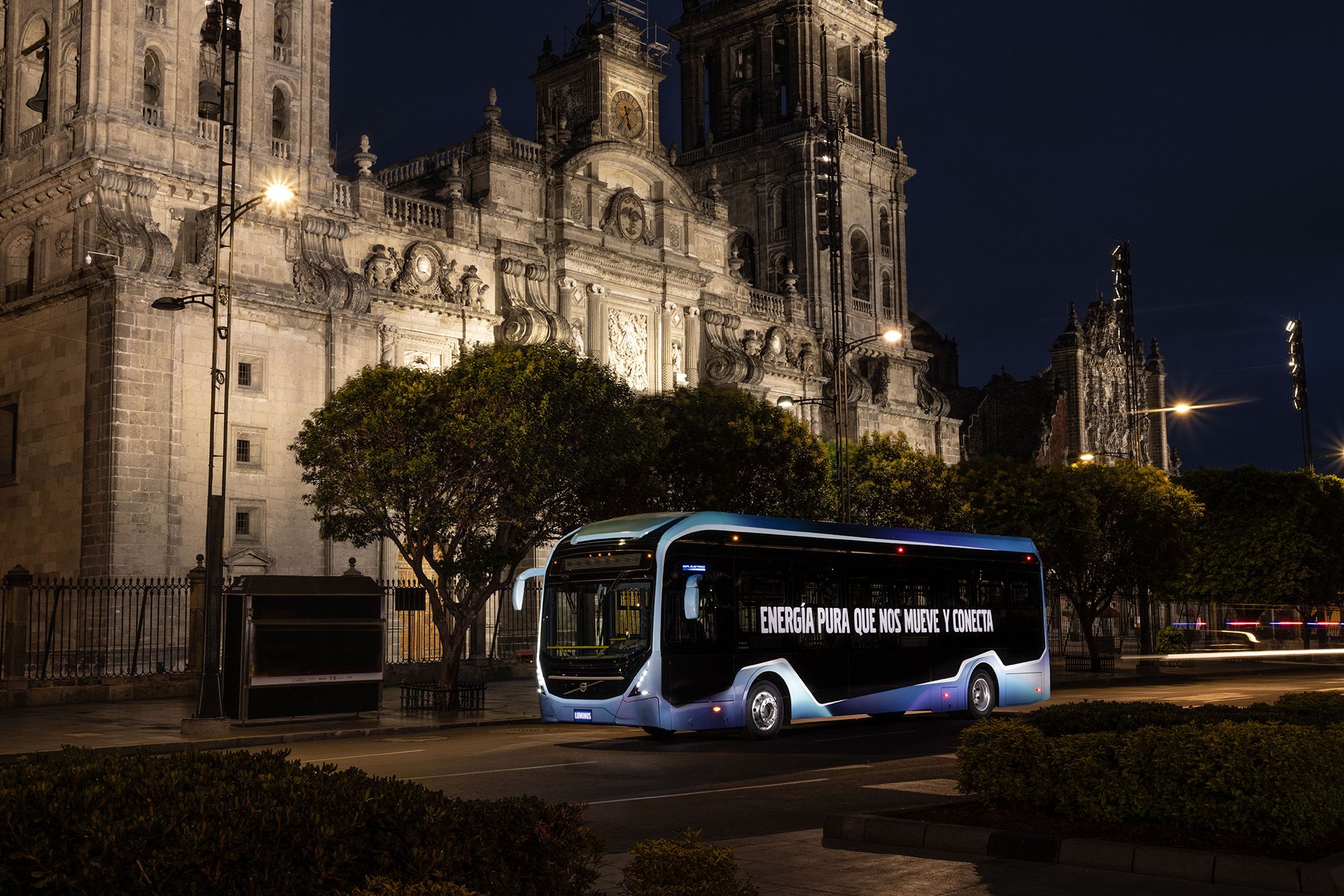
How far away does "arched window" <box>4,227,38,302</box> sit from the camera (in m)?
39.5

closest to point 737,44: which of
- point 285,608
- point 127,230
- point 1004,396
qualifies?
point 1004,396

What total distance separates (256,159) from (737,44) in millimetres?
36329

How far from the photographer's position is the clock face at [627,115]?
182 ft

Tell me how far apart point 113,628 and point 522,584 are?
1580 centimetres

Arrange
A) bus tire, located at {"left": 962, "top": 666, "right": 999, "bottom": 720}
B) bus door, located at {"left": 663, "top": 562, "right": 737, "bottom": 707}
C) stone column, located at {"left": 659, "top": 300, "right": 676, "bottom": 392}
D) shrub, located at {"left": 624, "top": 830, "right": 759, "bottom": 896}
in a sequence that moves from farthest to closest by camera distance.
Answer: stone column, located at {"left": 659, "top": 300, "right": 676, "bottom": 392} → bus tire, located at {"left": 962, "top": 666, "right": 999, "bottom": 720} → bus door, located at {"left": 663, "top": 562, "right": 737, "bottom": 707} → shrub, located at {"left": 624, "top": 830, "right": 759, "bottom": 896}

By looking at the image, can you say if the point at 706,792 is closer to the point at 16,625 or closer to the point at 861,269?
the point at 16,625

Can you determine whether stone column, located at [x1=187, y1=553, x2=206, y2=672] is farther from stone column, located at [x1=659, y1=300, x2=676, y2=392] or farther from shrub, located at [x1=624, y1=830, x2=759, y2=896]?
shrub, located at [x1=624, y1=830, x2=759, y2=896]

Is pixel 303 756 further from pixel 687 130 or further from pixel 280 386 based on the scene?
pixel 687 130

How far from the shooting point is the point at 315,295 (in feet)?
131

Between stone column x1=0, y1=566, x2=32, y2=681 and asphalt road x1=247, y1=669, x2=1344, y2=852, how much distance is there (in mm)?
10081

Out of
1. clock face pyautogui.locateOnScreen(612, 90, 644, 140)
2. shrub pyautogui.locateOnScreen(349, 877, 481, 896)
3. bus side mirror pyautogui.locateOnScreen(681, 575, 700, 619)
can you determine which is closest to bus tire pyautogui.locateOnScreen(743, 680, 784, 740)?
bus side mirror pyautogui.locateOnScreen(681, 575, 700, 619)

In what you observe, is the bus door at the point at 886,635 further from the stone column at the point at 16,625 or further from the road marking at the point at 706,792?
the stone column at the point at 16,625

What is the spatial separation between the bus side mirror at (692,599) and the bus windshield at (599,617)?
0.60 metres

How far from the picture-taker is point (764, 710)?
21.6 meters
